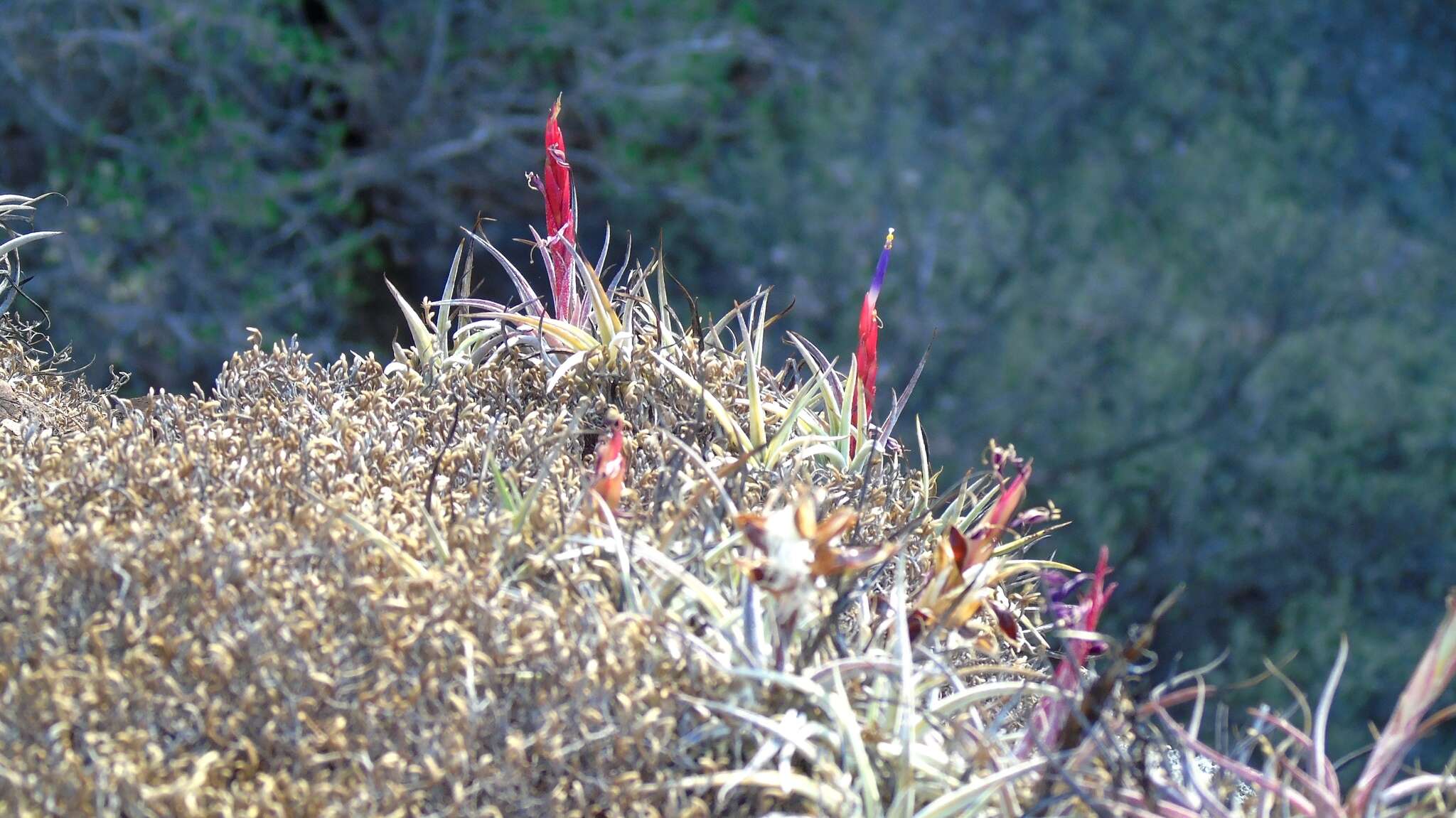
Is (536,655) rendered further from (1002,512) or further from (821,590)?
(1002,512)

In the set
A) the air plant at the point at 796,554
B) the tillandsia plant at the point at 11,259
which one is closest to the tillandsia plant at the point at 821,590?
the air plant at the point at 796,554

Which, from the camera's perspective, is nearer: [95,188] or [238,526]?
[238,526]

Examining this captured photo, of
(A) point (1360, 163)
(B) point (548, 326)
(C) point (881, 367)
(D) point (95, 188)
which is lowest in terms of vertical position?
(C) point (881, 367)

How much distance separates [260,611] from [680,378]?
1.92 feet

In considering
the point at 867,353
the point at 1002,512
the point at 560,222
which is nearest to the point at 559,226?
the point at 560,222

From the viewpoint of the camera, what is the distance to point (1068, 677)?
1113 mm

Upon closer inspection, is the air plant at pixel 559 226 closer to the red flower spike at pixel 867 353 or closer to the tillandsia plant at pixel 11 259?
the red flower spike at pixel 867 353

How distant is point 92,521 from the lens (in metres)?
1.12

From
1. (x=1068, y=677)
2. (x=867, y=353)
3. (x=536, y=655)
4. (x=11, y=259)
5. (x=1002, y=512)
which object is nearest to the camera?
(x=536, y=655)

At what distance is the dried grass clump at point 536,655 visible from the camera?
94 cm

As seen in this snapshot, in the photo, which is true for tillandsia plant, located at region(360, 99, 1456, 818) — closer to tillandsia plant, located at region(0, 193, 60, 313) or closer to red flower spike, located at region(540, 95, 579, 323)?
red flower spike, located at region(540, 95, 579, 323)

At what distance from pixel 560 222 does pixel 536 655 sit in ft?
2.45

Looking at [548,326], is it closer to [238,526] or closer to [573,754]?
[238,526]

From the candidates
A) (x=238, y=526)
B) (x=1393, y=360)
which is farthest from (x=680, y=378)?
(x=1393, y=360)
